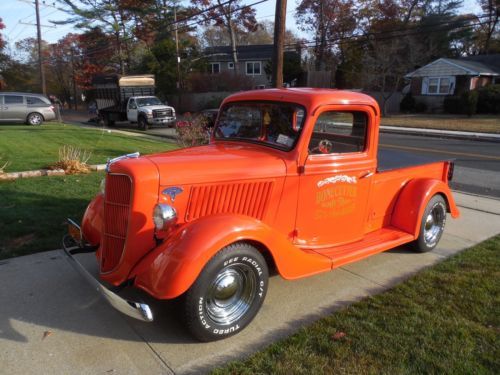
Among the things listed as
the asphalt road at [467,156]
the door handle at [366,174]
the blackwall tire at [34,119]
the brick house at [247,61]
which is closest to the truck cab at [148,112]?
the blackwall tire at [34,119]

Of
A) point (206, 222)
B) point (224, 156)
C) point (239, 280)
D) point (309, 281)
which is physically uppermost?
point (224, 156)

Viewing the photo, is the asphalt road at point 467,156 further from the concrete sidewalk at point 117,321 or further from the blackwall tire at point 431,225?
the concrete sidewalk at point 117,321

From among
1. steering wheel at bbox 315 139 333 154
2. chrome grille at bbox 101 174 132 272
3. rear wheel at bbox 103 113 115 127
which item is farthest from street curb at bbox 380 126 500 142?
chrome grille at bbox 101 174 132 272

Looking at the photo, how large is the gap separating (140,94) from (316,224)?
24.8 metres

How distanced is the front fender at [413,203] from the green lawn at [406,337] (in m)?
0.68

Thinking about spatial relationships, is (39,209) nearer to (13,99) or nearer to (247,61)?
(13,99)

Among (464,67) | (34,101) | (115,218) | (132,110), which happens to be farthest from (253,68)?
(115,218)

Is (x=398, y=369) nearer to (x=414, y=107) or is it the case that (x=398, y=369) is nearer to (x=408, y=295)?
(x=408, y=295)

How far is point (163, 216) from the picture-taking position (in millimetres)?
2951

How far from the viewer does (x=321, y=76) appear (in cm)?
3806

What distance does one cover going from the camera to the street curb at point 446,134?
1686cm

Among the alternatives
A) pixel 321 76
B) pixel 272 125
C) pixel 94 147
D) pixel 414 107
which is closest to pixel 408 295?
pixel 272 125

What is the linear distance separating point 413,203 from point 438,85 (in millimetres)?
32575

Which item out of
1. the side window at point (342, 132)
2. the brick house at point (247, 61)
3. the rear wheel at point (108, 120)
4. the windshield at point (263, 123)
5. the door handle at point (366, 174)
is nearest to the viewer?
the windshield at point (263, 123)
